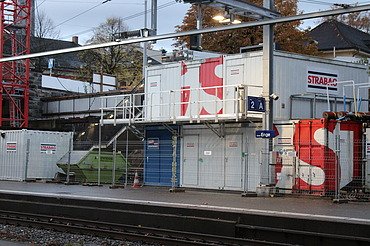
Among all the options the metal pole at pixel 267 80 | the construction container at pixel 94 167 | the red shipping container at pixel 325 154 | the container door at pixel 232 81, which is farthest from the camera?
the construction container at pixel 94 167

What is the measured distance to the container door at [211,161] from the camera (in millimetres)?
25072

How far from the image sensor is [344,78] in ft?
88.3

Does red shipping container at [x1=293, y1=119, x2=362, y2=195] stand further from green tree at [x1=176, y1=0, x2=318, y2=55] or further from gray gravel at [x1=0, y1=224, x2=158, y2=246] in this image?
green tree at [x1=176, y1=0, x2=318, y2=55]

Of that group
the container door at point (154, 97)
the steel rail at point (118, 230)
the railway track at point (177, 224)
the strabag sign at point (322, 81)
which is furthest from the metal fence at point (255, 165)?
the steel rail at point (118, 230)

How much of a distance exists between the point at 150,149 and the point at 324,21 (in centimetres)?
4341

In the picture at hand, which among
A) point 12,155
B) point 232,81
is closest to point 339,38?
point 232,81

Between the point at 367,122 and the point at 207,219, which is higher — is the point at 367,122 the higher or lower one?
the higher one

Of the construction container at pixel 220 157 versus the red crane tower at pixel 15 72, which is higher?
the red crane tower at pixel 15 72

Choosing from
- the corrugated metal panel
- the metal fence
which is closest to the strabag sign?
the metal fence

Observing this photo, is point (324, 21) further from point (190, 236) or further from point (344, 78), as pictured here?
point (190, 236)

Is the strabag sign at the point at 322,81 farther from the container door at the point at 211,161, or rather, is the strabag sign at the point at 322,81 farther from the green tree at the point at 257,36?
the green tree at the point at 257,36

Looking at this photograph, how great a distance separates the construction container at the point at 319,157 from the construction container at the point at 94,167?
9.29m

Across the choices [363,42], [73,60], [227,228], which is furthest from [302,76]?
[73,60]

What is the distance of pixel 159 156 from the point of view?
27.7 m
